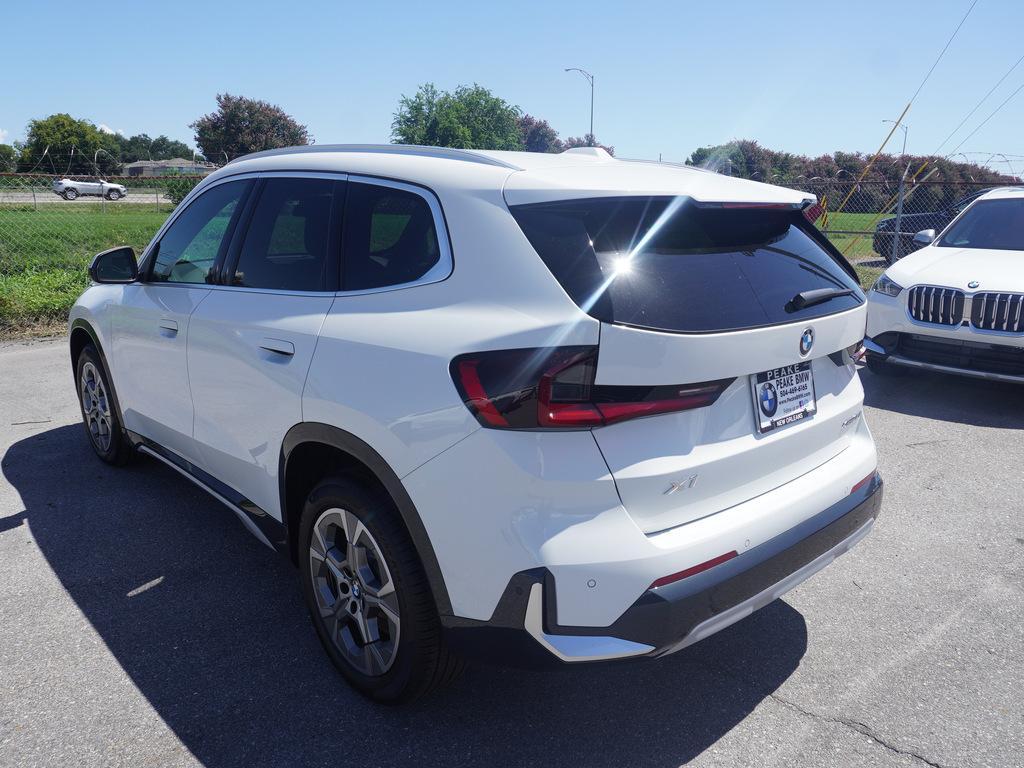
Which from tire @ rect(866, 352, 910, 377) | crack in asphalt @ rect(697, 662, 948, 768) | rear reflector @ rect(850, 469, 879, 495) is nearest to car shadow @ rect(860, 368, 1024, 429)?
tire @ rect(866, 352, 910, 377)

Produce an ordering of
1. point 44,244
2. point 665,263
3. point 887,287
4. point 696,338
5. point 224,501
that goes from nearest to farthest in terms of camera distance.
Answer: point 696,338, point 665,263, point 224,501, point 887,287, point 44,244

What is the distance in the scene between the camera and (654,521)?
220 centimetres

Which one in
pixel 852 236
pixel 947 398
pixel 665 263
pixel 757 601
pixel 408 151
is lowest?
pixel 947 398

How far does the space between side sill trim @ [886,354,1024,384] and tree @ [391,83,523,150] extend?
6470 cm

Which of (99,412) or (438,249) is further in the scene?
(99,412)

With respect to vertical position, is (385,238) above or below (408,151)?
below

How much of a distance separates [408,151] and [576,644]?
5.81 ft

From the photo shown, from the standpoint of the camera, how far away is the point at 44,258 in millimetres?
12125

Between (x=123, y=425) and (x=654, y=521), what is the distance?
3520mm

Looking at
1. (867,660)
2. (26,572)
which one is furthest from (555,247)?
(26,572)

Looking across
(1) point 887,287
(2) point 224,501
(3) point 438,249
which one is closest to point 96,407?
(2) point 224,501

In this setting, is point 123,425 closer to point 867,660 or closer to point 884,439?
point 867,660

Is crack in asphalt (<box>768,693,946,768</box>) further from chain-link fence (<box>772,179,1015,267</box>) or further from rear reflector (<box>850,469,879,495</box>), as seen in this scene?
chain-link fence (<box>772,179,1015,267</box>)

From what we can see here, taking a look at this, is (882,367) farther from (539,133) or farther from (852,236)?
(539,133)
